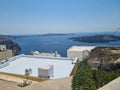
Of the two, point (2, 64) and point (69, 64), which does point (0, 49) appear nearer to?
point (2, 64)

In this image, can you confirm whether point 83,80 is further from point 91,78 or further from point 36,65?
point 36,65

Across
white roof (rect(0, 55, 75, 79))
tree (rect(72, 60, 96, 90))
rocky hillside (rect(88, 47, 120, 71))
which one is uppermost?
rocky hillside (rect(88, 47, 120, 71))

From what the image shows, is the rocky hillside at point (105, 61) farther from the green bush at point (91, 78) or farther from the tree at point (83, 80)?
the tree at point (83, 80)

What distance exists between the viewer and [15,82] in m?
14.8

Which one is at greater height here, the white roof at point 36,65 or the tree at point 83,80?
the tree at point 83,80

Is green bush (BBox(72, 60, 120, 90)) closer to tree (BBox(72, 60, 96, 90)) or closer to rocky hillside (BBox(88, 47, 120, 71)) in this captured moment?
tree (BBox(72, 60, 96, 90))

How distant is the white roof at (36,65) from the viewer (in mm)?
16617

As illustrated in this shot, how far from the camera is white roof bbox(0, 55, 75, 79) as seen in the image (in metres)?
16.6

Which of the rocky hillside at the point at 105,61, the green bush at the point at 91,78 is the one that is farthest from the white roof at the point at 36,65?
the green bush at the point at 91,78

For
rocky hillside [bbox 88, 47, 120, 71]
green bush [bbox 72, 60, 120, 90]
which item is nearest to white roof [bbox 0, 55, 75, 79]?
rocky hillside [bbox 88, 47, 120, 71]

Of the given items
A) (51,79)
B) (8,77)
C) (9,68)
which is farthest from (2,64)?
(51,79)

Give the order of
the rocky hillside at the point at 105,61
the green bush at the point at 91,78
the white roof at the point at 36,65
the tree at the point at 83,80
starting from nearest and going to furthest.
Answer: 1. the tree at the point at 83,80
2. the green bush at the point at 91,78
3. the rocky hillside at the point at 105,61
4. the white roof at the point at 36,65

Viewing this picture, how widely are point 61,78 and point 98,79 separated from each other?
15.7ft

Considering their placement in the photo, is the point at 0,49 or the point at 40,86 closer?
the point at 40,86
